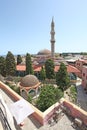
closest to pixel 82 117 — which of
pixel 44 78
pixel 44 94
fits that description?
pixel 44 94

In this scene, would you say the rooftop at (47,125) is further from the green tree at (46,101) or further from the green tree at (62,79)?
the green tree at (62,79)

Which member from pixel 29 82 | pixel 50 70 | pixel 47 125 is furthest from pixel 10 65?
pixel 47 125

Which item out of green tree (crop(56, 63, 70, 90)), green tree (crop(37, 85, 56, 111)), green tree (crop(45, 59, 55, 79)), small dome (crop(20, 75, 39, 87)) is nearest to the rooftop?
green tree (crop(37, 85, 56, 111))

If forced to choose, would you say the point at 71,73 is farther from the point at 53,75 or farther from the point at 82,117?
the point at 82,117

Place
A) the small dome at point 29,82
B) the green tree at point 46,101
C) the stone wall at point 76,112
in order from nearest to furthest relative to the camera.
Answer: the stone wall at point 76,112, the green tree at point 46,101, the small dome at point 29,82

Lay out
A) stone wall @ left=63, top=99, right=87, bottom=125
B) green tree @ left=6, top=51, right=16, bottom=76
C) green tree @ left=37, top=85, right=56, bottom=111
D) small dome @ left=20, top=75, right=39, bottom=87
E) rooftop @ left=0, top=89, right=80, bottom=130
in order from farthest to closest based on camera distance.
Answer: green tree @ left=6, top=51, right=16, bottom=76 → small dome @ left=20, top=75, right=39, bottom=87 → green tree @ left=37, top=85, right=56, bottom=111 → stone wall @ left=63, top=99, right=87, bottom=125 → rooftop @ left=0, top=89, right=80, bottom=130

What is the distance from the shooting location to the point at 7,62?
42.5 meters

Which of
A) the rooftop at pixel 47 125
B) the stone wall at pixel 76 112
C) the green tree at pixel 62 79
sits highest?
the stone wall at pixel 76 112

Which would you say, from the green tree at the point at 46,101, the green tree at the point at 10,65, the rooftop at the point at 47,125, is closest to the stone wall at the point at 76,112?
the rooftop at the point at 47,125

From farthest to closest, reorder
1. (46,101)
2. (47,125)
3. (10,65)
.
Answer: (10,65), (46,101), (47,125)

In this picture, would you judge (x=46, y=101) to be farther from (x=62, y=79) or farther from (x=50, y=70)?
(x=50, y=70)

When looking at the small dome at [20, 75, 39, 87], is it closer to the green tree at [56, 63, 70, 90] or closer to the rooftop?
the green tree at [56, 63, 70, 90]

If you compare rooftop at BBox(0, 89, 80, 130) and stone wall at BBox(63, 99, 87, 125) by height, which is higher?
stone wall at BBox(63, 99, 87, 125)

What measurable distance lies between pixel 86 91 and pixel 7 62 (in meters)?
24.0
